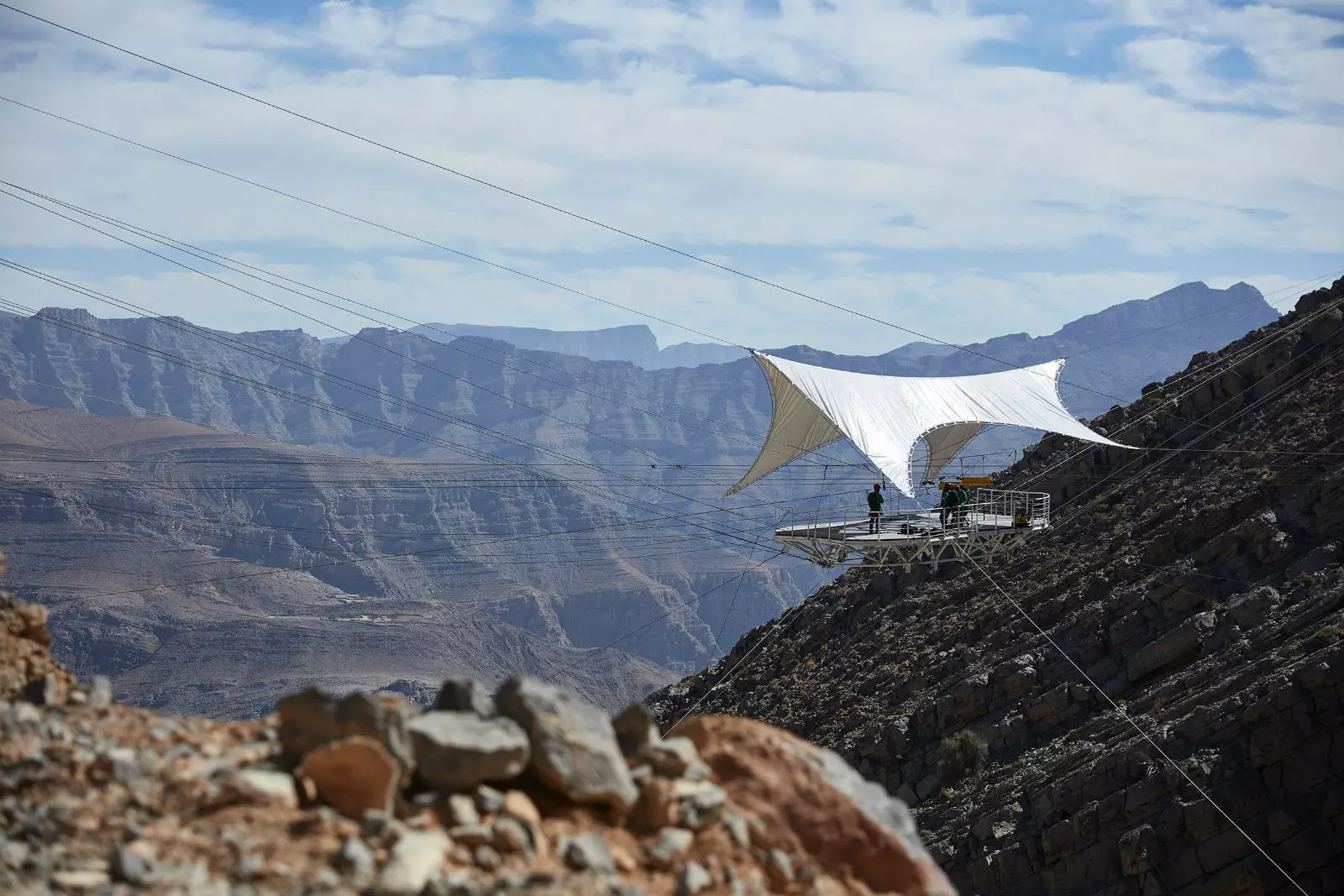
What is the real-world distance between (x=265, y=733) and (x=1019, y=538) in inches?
1029

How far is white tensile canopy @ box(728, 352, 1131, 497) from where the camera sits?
3616 cm

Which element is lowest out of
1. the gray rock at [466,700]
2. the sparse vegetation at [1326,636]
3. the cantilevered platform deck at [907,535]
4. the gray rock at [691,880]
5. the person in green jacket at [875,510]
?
the gray rock at [691,880]

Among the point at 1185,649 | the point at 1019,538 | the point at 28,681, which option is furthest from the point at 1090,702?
the point at 28,681

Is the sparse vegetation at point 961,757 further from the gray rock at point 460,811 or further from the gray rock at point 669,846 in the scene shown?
the gray rock at point 460,811

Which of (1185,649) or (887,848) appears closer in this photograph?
(887,848)

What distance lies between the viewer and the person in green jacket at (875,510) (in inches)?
1266

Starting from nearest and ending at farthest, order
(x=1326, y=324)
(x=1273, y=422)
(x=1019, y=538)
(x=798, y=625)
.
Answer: (x=1019, y=538), (x=1273, y=422), (x=1326, y=324), (x=798, y=625)

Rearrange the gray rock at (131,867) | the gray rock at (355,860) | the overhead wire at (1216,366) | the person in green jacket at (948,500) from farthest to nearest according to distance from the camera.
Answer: the overhead wire at (1216,366)
the person in green jacket at (948,500)
the gray rock at (355,860)
the gray rock at (131,867)

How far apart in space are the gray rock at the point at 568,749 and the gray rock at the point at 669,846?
0.37m

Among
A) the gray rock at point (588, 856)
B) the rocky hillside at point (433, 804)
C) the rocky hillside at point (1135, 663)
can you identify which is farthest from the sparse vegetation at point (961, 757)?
the gray rock at point (588, 856)

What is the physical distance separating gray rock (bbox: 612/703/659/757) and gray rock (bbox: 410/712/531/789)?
1.11 m

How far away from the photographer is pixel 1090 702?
35688 millimetres

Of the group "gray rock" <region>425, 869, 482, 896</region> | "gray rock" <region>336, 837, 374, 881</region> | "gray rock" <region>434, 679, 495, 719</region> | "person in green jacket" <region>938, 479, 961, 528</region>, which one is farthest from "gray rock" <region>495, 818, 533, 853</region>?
"person in green jacket" <region>938, 479, 961, 528</region>

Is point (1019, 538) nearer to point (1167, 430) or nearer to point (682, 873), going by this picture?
point (1167, 430)
